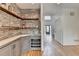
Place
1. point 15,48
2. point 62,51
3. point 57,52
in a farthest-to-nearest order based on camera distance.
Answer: point 62,51
point 57,52
point 15,48

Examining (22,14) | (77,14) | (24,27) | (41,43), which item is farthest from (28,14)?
(77,14)

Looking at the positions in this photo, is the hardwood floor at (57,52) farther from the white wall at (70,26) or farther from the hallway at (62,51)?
the white wall at (70,26)

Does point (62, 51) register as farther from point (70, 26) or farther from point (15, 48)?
point (15, 48)

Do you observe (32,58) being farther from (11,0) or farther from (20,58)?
(11,0)

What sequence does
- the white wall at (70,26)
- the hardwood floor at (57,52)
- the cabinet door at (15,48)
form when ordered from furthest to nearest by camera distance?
the white wall at (70,26)
the hardwood floor at (57,52)
the cabinet door at (15,48)

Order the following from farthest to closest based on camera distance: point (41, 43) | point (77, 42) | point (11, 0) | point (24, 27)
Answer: point (77, 42) → point (24, 27) → point (41, 43) → point (11, 0)

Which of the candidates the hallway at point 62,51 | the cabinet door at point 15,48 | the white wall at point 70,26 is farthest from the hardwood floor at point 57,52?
the white wall at point 70,26

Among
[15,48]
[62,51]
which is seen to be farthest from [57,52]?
[15,48]

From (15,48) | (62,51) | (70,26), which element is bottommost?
(62,51)

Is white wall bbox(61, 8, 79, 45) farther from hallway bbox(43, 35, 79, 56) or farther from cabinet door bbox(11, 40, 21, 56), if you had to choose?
cabinet door bbox(11, 40, 21, 56)

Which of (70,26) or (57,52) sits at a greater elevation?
(70,26)

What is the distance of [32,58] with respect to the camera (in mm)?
865

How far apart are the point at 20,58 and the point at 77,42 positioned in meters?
6.59

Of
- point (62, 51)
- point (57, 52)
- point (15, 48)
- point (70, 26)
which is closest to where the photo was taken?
point (15, 48)
